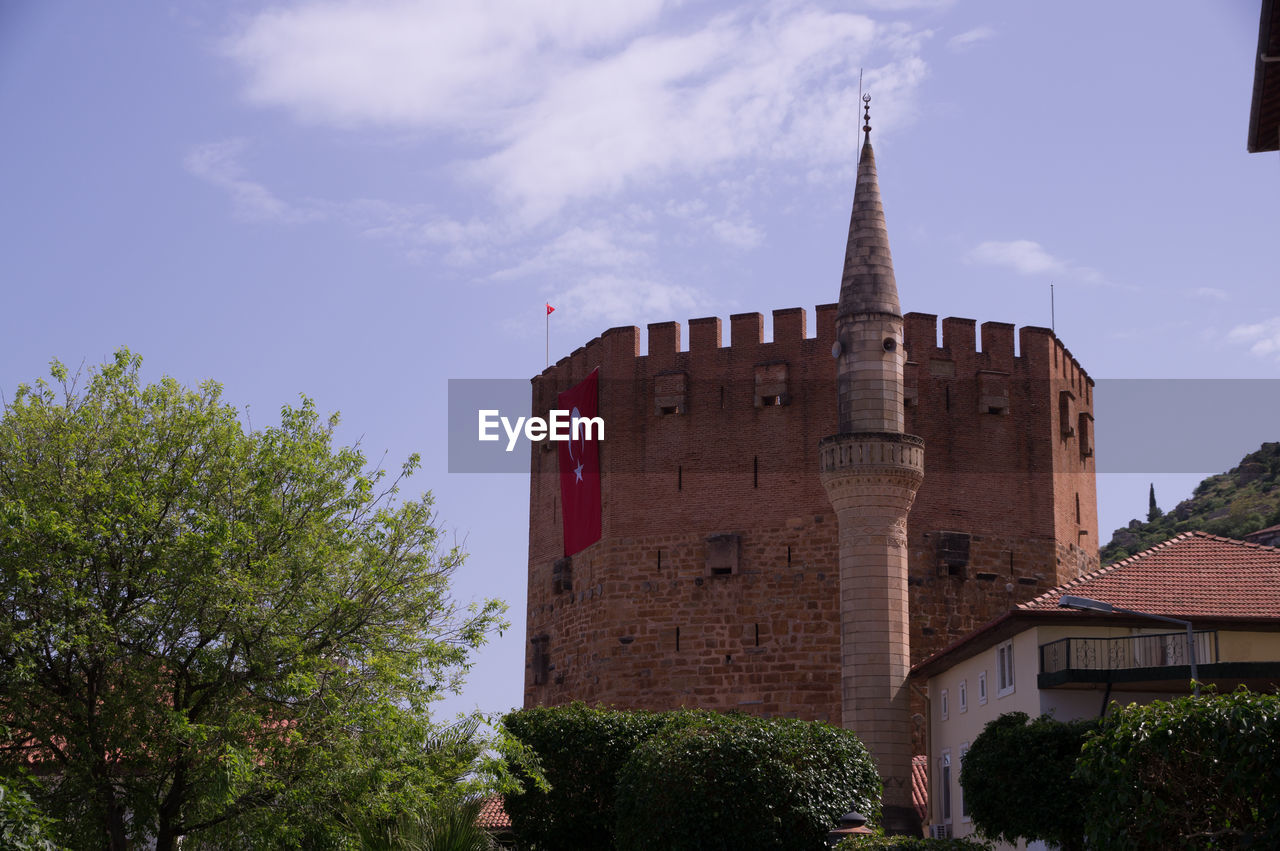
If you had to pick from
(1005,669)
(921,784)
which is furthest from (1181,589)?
(921,784)

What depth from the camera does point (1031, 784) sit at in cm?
2269

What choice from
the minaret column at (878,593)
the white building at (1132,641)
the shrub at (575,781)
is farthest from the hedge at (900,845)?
the minaret column at (878,593)

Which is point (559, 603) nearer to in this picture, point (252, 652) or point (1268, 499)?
point (252, 652)

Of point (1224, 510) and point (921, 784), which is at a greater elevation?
point (1224, 510)

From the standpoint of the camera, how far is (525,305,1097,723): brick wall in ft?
113

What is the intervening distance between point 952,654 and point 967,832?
3.09 metres

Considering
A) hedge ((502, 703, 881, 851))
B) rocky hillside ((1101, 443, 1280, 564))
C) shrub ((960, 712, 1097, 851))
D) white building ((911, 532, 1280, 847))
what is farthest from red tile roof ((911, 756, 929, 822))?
rocky hillside ((1101, 443, 1280, 564))

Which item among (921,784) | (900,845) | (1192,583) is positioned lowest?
(900,845)

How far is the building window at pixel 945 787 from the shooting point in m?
29.2

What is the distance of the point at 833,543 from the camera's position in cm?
3434

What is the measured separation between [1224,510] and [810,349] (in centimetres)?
3707

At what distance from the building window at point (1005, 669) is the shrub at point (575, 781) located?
5362mm

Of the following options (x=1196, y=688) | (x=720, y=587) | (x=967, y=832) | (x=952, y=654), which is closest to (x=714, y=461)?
(x=720, y=587)

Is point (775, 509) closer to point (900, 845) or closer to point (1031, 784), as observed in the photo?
point (1031, 784)
